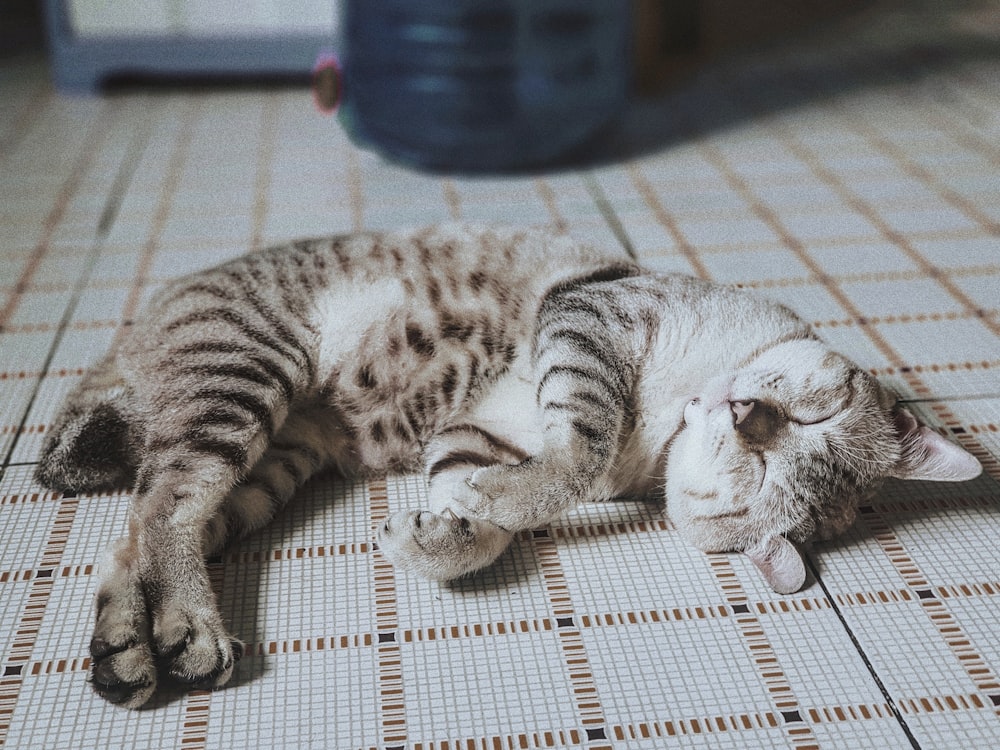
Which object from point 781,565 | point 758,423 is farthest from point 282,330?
point 781,565

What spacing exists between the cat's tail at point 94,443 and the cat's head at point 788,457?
3.51 ft

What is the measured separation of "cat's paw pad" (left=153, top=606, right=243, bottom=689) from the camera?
4.72 ft

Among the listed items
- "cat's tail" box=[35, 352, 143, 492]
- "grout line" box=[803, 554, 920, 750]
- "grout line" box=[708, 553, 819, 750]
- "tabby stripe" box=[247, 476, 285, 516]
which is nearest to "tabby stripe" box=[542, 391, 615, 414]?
"grout line" box=[708, 553, 819, 750]

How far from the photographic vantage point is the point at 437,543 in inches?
61.8

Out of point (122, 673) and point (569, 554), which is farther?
point (569, 554)

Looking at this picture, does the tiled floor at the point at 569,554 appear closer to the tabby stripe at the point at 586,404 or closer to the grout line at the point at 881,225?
the grout line at the point at 881,225

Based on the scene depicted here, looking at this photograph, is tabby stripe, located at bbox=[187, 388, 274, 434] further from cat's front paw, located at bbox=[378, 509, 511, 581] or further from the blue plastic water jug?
the blue plastic water jug

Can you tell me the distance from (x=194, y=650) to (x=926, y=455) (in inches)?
52.6

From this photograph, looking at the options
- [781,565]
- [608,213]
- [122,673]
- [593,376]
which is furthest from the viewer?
[608,213]

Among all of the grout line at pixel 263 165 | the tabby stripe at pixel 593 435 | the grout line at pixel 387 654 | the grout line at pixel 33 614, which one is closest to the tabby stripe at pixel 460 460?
the grout line at pixel 387 654

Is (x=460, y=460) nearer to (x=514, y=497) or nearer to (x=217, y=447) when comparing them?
(x=514, y=497)

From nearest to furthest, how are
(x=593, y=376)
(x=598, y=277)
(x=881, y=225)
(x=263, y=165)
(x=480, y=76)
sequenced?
(x=593, y=376) → (x=598, y=277) → (x=881, y=225) → (x=480, y=76) → (x=263, y=165)

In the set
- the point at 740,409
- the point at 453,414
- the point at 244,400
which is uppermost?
the point at 740,409

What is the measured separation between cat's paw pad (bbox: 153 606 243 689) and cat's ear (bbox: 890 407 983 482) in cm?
124
